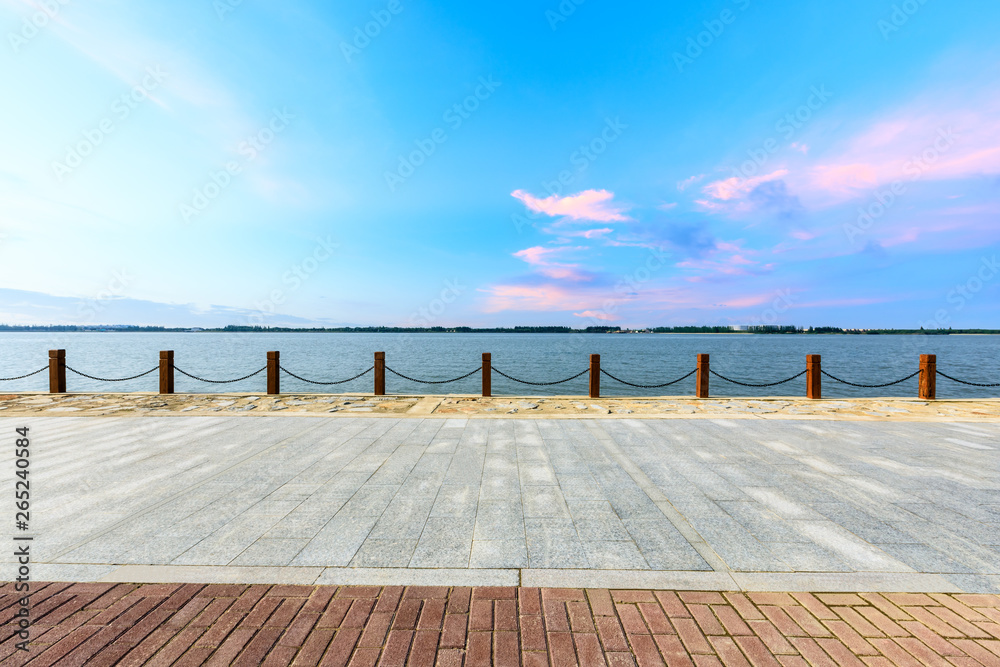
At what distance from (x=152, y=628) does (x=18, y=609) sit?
114 centimetres

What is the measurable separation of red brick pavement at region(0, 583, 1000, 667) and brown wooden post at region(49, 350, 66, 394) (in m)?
14.8

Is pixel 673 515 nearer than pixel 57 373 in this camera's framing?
Yes

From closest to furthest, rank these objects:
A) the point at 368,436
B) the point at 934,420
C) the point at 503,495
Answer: the point at 503,495 → the point at 368,436 → the point at 934,420

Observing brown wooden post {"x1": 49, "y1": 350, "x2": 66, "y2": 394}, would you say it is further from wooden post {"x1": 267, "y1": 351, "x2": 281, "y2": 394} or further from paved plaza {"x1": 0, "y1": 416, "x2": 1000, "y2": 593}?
paved plaza {"x1": 0, "y1": 416, "x2": 1000, "y2": 593}

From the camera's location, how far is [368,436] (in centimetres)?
777

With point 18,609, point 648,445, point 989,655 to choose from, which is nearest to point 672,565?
point 989,655

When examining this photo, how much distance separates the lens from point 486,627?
2.70 m

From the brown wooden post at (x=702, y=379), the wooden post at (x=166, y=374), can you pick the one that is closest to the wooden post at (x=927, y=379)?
the brown wooden post at (x=702, y=379)

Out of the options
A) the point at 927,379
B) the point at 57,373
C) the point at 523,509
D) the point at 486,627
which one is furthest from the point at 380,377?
the point at 927,379

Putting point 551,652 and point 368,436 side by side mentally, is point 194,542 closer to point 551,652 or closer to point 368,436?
point 551,652

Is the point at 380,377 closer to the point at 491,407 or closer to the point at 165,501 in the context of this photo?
the point at 491,407

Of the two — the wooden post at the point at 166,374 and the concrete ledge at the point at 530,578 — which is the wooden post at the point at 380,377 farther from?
the concrete ledge at the point at 530,578

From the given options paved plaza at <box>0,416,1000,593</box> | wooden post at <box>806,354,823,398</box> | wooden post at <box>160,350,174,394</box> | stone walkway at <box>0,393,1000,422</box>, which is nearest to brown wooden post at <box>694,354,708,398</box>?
stone walkway at <box>0,393,1000,422</box>

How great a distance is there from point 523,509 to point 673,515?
1.66 meters
